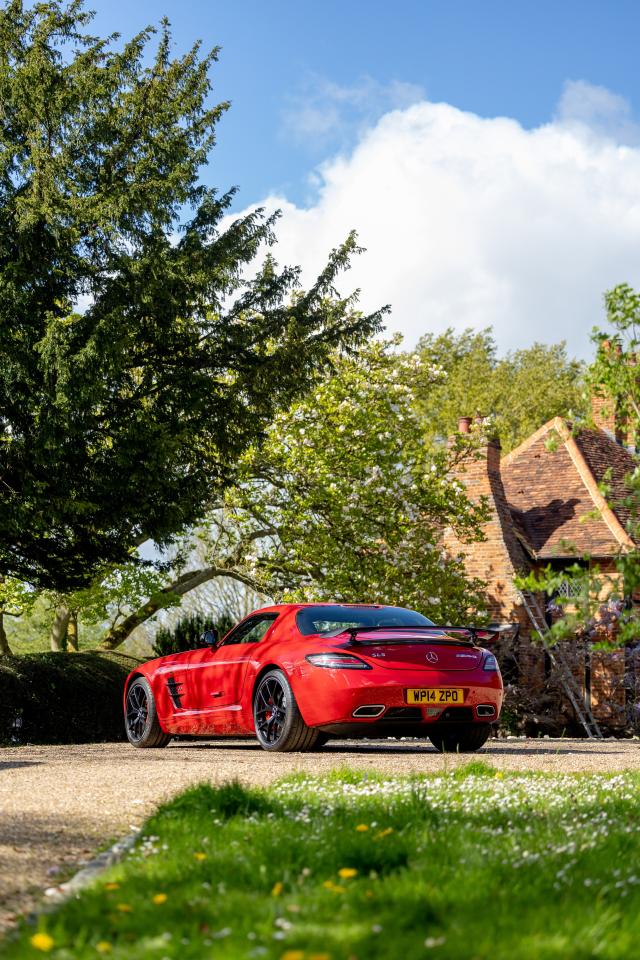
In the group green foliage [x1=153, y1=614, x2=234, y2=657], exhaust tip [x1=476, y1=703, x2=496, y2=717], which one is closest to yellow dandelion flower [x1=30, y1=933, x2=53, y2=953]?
exhaust tip [x1=476, y1=703, x2=496, y2=717]

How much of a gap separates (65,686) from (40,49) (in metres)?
9.44

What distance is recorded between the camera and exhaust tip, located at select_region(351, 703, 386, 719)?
10.1 meters

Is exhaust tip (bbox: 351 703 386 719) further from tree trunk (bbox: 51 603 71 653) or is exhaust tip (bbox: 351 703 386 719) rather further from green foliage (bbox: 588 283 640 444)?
tree trunk (bbox: 51 603 71 653)

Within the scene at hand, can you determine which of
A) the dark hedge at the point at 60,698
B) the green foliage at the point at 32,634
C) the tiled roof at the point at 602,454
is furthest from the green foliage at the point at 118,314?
the green foliage at the point at 32,634

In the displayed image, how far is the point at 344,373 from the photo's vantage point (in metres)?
24.9

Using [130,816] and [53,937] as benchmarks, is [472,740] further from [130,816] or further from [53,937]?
[53,937]

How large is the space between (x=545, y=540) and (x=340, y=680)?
20964 mm

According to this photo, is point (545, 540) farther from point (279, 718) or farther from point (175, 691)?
point (279, 718)

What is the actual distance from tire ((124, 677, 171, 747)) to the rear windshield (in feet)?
8.74

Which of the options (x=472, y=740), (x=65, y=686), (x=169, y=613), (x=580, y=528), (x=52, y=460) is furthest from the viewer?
(x=169, y=613)

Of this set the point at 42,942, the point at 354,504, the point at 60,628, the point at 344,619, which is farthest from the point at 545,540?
the point at 42,942

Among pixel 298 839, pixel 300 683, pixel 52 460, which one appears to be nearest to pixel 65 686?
pixel 52 460

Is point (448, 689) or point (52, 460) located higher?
point (52, 460)

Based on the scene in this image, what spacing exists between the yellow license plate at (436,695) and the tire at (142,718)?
376 centimetres
